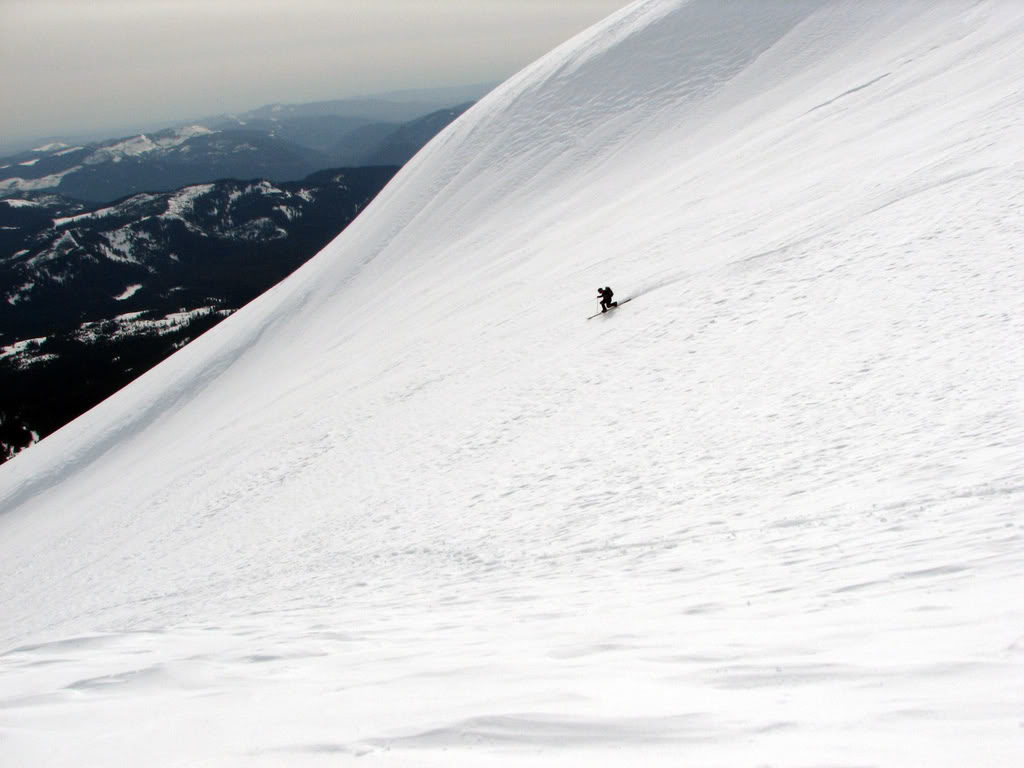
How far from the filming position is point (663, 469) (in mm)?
10148

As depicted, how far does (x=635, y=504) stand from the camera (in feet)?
30.9

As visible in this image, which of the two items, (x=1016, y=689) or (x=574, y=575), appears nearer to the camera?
(x=1016, y=689)

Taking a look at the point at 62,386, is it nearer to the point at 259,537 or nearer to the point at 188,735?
the point at 259,537

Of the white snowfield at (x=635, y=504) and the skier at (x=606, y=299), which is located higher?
the skier at (x=606, y=299)

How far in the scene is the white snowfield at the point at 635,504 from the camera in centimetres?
371

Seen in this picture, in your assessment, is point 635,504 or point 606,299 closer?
point 635,504

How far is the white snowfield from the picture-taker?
3705 millimetres

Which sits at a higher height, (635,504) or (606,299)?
(606,299)

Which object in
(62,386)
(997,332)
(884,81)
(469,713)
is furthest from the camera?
(62,386)

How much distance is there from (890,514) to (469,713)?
179 inches

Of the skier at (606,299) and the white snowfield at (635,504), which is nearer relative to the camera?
the white snowfield at (635,504)

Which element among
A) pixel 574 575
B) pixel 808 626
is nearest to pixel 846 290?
pixel 574 575

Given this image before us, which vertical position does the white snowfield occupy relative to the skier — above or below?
below

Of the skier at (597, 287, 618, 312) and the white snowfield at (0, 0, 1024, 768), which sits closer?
the white snowfield at (0, 0, 1024, 768)
